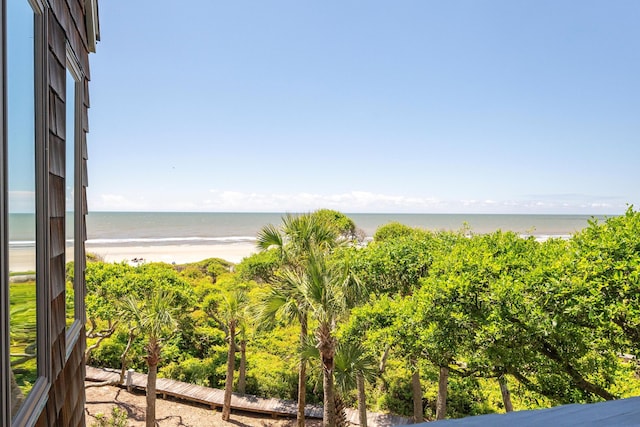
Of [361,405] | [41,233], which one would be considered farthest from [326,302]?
[41,233]

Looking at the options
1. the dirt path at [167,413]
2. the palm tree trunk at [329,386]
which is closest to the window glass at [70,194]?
the palm tree trunk at [329,386]

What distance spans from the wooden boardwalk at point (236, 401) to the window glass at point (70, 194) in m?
7.28

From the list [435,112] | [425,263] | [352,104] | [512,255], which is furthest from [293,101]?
[512,255]

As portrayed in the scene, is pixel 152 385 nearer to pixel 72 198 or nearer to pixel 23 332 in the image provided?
pixel 72 198

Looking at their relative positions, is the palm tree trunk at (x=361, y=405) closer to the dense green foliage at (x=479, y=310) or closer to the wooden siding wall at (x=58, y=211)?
the dense green foliage at (x=479, y=310)

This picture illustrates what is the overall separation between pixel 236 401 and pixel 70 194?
809 cm

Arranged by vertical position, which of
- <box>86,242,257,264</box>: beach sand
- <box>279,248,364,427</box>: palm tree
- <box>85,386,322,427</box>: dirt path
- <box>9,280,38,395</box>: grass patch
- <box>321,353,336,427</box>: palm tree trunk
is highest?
<box>9,280,38,395</box>: grass patch

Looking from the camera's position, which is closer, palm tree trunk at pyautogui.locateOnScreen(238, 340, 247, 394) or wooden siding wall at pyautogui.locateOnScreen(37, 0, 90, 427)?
wooden siding wall at pyautogui.locateOnScreen(37, 0, 90, 427)

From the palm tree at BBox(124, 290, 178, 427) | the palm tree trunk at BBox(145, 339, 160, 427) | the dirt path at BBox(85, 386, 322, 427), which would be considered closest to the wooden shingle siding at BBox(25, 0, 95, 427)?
the palm tree at BBox(124, 290, 178, 427)

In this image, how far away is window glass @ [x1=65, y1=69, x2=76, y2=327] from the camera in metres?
2.06

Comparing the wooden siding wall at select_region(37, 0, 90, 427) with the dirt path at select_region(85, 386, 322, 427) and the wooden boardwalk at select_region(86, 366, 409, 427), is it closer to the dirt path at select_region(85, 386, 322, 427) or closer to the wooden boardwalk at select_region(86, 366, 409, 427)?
the dirt path at select_region(85, 386, 322, 427)

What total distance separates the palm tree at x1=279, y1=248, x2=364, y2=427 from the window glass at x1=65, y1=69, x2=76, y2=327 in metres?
3.37

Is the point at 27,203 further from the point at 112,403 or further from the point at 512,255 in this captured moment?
the point at 112,403

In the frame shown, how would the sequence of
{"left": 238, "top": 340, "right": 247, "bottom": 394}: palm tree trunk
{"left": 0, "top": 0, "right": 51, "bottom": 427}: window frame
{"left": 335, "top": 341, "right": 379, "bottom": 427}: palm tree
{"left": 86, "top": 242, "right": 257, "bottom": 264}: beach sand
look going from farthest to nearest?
{"left": 86, "top": 242, "right": 257, "bottom": 264}: beach sand
{"left": 238, "top": 340, "right": 247, "bottom": 394}: palm tree trunk
{"left": 335, "top": 341, "right": 379, "bottom": 427}: palm tree
{"left": 0, "top": 0, "right": 51, "bottom": 427}: window frame
